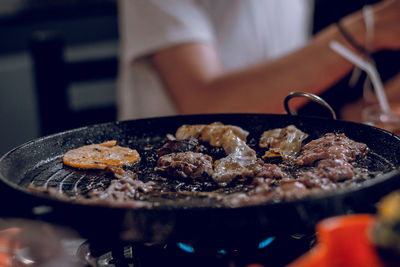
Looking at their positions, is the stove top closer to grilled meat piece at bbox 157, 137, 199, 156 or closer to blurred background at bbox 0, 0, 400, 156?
grilled meat piece at bbox 157, 137, 199, 156

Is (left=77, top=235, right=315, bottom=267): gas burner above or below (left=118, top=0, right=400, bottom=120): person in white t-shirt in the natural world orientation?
below

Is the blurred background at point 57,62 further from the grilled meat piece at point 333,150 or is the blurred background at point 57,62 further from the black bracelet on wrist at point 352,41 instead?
the grilled meat piece at point 333,150

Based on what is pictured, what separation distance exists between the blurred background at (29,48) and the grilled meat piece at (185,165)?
3721 mm

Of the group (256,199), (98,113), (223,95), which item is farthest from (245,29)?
(98,113)

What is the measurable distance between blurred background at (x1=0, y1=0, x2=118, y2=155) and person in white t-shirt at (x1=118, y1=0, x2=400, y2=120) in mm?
2302

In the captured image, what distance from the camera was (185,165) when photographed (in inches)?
52.4

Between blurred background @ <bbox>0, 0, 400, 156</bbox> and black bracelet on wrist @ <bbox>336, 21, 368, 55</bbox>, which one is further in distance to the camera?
blurred background @ <bbox>0, 0, 400, 156</bbox>

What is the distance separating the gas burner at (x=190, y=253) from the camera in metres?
1.17

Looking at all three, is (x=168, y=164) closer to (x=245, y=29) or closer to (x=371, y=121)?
(x=371, y=121)

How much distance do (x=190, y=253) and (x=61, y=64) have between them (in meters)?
2.59

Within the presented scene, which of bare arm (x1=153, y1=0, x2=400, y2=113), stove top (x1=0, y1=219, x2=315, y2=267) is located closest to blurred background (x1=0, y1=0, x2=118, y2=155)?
bare arm (x1=153, y1=0, x2=400, y2=113)

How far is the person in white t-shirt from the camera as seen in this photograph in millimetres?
2393

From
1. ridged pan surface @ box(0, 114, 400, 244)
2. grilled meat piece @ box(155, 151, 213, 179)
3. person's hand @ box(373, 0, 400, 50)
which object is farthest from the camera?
person's hand @ box(373, 0, 400, 50)

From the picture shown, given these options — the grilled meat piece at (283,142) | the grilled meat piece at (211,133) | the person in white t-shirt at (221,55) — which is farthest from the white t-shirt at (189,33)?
the grilled meat piece at (283,142)
